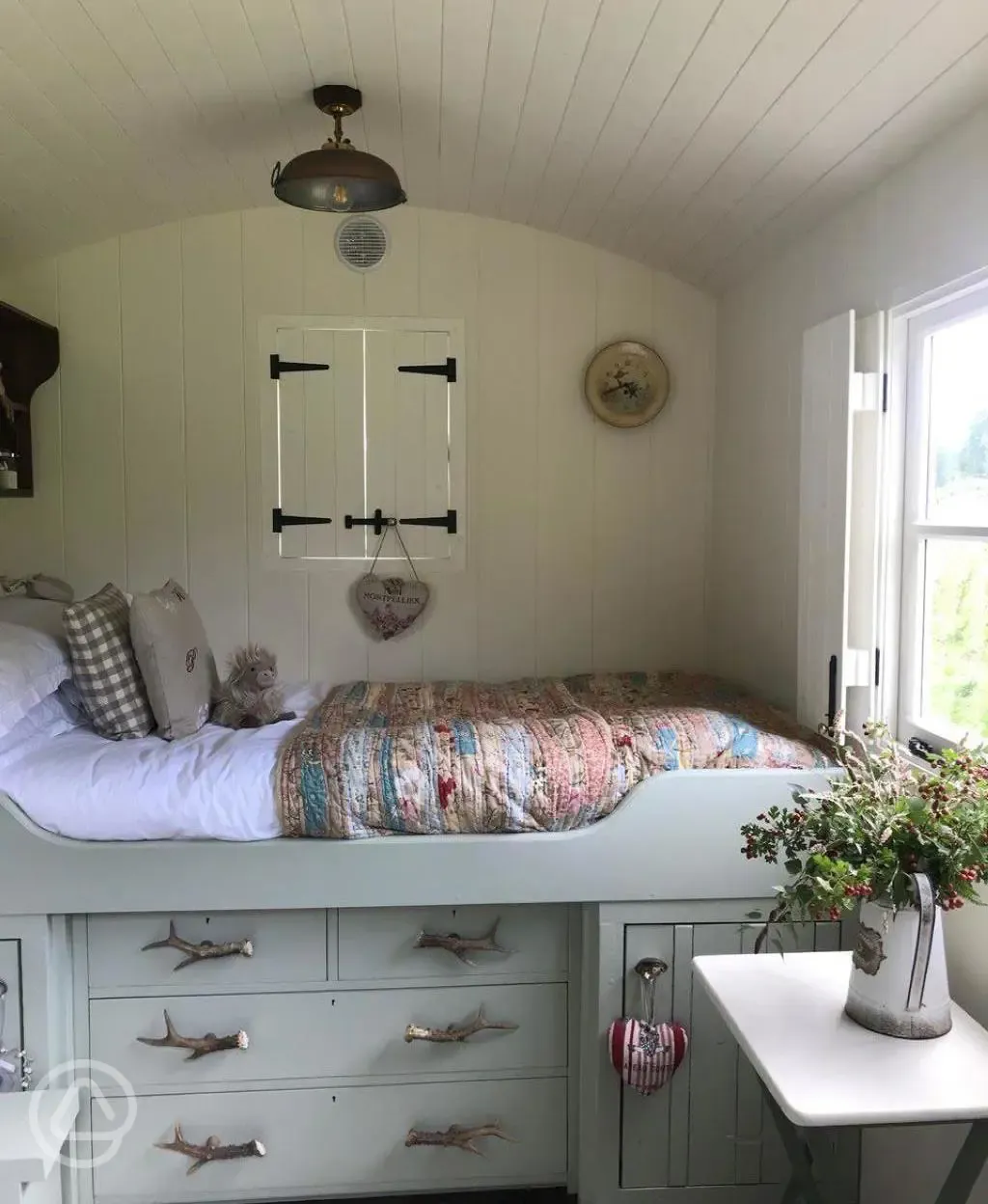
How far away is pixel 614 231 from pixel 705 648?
4.37ft

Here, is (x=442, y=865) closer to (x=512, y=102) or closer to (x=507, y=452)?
(x=507, y=452)

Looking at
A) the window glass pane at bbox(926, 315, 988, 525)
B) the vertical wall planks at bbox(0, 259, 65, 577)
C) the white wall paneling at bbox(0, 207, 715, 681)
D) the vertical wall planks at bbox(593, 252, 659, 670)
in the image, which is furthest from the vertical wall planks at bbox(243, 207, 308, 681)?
the window glass pane at bbox(926, 315, 988, 525)

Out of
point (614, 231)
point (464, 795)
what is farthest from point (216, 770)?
point (614, 231)

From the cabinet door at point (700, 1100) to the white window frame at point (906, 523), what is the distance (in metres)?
0.52

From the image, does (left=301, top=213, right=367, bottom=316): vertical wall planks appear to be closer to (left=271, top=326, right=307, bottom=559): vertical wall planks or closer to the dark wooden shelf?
(left=271, top=326, right=307, bottom=559): vertical wall planks

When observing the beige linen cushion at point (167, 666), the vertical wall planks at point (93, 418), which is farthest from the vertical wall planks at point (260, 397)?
the beige linen cushion at point (167, 666)

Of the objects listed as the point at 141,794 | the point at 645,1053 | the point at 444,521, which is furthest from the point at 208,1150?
the point at 444,521

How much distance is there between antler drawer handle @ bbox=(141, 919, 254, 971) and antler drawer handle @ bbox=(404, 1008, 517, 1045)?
0.39m

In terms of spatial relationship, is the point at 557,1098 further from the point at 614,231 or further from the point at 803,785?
the point at 614,231

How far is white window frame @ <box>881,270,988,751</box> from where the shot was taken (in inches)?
80.0

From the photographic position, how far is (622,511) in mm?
3164

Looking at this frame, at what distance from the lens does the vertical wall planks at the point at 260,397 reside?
2.99m

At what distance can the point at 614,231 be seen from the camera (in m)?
2.90

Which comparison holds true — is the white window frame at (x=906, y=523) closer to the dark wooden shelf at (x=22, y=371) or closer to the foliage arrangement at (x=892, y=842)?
the foliage arrangement at (x=892, y=842)
